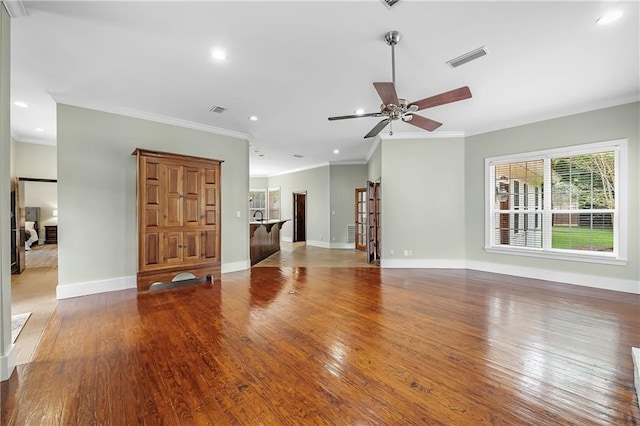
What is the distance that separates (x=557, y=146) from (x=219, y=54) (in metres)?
5.51

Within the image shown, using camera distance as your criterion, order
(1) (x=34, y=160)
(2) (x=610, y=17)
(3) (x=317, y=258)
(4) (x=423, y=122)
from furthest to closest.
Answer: (3) (x=317, y=258)
(1) (x=34, y=160)
(4) (x=423, y=122)
(2) (x=610, y=17)

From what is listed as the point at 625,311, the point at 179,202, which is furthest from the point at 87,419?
the point at 625,311

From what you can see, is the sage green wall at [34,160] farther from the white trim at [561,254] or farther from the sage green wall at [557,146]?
the white trim at [561,254]

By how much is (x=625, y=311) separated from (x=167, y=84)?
6.41m

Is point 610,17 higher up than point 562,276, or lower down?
higher up

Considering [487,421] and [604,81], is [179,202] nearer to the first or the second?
[487,421]

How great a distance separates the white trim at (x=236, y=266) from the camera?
5.62 m

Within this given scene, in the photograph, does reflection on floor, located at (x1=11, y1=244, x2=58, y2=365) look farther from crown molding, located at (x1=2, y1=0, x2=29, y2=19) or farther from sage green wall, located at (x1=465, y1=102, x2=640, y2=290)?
sage green wall, located at (x1=465, y1=102, x2=640, y2=290)

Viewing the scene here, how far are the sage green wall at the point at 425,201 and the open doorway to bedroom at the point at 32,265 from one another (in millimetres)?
5501

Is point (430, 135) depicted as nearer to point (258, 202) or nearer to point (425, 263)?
point (425, 263)

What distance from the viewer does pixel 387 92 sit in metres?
2.70

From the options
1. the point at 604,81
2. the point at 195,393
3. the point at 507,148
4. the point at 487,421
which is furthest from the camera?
the point at 507,148

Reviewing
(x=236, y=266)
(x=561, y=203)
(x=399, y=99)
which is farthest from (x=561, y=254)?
(x=236, y=266)

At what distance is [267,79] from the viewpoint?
3492 millimetres
